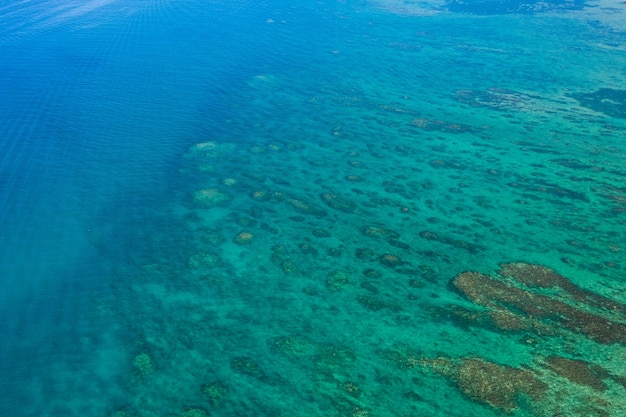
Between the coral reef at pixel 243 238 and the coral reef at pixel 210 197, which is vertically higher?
the coral reef at pixel 210 197

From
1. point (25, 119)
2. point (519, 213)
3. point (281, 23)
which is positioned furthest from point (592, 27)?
point (25, 119)

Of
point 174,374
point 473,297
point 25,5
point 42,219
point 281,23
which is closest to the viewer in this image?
point 174,374

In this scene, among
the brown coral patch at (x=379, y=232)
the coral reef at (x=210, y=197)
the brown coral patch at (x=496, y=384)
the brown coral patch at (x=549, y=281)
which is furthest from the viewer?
the coral reef at (x=210, y=197)

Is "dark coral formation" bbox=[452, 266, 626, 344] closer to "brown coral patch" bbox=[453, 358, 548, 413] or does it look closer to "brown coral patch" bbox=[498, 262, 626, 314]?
"brown coral patch" bbox=[498, 262, 626, 314]

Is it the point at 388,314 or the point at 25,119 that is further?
the point at 25,119

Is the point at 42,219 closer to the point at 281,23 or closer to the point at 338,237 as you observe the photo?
the point at 338,237

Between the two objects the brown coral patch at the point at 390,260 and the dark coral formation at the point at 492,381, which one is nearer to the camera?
the dark coral formation at the point at 492,381

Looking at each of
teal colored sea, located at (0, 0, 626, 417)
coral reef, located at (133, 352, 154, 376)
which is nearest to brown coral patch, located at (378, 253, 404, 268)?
teal colored sea, located at (0, 0, 626, 417)

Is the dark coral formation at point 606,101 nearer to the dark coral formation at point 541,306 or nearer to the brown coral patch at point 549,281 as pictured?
the brown coral patch at point 549,281

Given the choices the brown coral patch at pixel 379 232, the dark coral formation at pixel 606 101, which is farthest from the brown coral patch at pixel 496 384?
the dark coral formation at pixel 606 101
